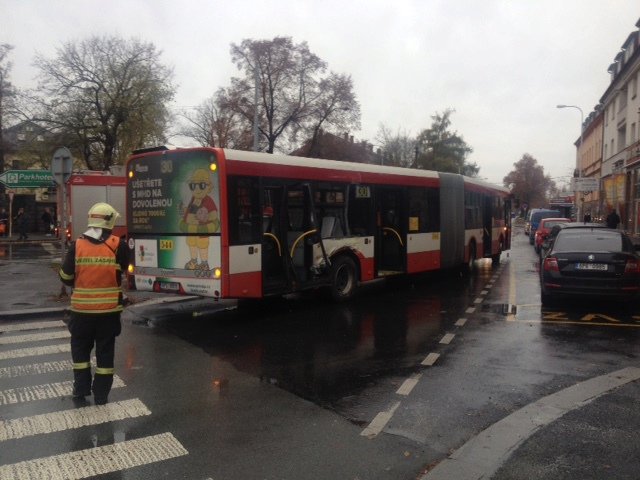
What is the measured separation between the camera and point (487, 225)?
19719 mm

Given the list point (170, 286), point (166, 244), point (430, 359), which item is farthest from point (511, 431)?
point (166, 244)

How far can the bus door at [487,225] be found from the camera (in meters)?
19.3

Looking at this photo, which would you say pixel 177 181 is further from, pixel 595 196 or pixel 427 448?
pixel 595 196

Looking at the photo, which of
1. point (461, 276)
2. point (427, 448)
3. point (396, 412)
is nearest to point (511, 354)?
point (396, 412)

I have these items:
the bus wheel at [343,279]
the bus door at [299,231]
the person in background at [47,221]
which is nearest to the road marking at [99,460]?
the bus door at [299,231]

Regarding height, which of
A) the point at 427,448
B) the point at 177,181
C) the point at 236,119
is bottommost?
the point at 427,448

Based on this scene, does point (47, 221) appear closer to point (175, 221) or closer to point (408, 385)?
point (175, 221)

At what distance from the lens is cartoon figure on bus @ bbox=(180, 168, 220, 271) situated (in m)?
9.15

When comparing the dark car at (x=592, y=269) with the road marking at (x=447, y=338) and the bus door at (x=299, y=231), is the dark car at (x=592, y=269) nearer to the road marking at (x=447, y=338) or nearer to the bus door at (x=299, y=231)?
the road marking at (x=447, y=338)

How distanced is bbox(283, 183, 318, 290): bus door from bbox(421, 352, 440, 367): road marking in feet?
11.6

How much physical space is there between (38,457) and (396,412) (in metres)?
2.94

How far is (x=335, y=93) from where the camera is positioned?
43500 mm

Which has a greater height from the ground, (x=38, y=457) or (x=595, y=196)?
(x=595, y=196)

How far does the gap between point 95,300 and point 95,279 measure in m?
0.20
